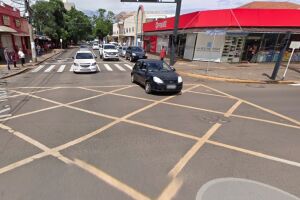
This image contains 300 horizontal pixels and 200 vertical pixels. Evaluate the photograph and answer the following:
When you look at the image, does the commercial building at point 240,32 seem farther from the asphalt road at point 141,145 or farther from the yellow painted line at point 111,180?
the yellow painted line at point 111,180

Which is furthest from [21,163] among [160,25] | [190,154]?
[160,25]

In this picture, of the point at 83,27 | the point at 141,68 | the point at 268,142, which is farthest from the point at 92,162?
the point at 83,27

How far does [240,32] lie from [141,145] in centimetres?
1903

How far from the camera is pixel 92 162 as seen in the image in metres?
5.02

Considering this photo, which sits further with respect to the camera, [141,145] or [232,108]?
[232,108]

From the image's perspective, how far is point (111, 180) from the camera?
4.39 metres

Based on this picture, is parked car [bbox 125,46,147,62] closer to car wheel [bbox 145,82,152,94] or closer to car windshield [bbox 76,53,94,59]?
car windshield [bbox 76,53,94,59]

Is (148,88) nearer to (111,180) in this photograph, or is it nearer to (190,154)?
(190,154)

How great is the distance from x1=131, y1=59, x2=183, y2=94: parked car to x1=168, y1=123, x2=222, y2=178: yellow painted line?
4072mm

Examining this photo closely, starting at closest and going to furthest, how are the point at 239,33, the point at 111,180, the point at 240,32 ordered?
1. the point at 111,180
2. the point at 240,32
3. the point at 239,33

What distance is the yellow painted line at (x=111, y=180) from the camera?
3.99 meters

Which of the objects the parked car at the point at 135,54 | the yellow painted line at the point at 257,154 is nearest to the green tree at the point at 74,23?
the parked car at the point at 135,54

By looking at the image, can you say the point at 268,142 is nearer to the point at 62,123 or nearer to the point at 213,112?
the point at 213,112

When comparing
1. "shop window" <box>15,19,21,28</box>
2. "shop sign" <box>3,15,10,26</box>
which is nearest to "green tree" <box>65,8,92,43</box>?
"shop window" <box>15,19,21,28</box>
